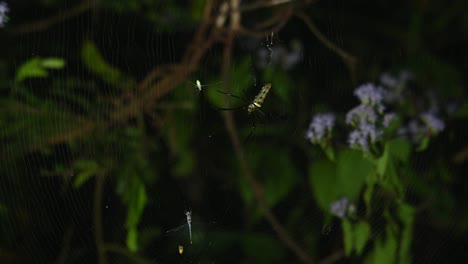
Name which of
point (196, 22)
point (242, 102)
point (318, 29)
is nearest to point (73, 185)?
point (242, 102)

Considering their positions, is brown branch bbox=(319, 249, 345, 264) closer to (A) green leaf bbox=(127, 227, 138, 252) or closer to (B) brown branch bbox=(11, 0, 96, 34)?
(A) green leaf bbox=(127, 227, 138, 252)

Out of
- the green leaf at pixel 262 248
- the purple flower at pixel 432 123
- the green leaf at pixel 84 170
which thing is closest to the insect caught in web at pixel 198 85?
the green leaf at pixel 84 170

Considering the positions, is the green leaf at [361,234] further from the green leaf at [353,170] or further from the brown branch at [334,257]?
the brown branch at [334,257]

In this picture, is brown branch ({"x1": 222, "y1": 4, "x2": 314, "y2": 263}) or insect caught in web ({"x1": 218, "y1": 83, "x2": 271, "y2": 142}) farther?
brown branch ({"x1": 222, "y1": 4, "x2": 314, "y2": 263})

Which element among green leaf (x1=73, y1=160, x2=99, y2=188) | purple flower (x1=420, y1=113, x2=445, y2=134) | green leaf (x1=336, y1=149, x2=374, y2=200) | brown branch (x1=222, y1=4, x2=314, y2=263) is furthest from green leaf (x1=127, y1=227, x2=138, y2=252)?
purple flower (x1=420, y1=113, x2=445, y2=134)

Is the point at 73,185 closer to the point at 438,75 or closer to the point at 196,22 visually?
the point at 196,22
